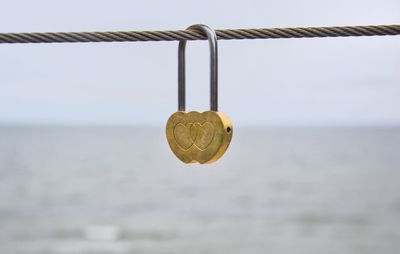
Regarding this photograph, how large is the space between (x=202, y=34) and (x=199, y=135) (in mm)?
167

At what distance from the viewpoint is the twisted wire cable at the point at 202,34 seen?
2.55 ft

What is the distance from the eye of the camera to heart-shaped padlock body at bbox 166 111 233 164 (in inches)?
34.1

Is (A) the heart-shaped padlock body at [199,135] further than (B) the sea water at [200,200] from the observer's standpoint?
No

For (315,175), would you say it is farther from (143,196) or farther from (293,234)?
(293,234)

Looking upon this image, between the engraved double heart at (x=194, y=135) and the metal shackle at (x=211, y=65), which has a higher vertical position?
the metal shackle at (x=211, y=65)

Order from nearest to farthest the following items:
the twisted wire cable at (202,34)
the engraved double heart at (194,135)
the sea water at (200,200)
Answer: the twisted wire cable at (202,34) → the engraved double heart at (194,135) → the sea water at (200,200)

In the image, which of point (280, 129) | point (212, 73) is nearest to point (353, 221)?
point (212, 73)

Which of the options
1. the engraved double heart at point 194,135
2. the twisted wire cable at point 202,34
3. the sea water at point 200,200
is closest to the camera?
the twisted wire cable at point 202,34

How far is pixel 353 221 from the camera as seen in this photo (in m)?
12.8

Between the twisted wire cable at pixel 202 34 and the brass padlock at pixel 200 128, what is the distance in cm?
3

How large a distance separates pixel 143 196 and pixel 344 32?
15.8 m

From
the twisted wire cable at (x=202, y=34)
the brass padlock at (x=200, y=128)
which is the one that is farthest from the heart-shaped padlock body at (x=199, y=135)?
the twisted wire cable at (x=202, y=34)

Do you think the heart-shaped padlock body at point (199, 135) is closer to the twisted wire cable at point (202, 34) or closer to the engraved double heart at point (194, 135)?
the engraved double heart at point (194, 135)

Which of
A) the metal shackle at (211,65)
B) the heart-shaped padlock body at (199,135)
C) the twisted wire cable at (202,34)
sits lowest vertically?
the heart-shaped padlock body at (199,135)
